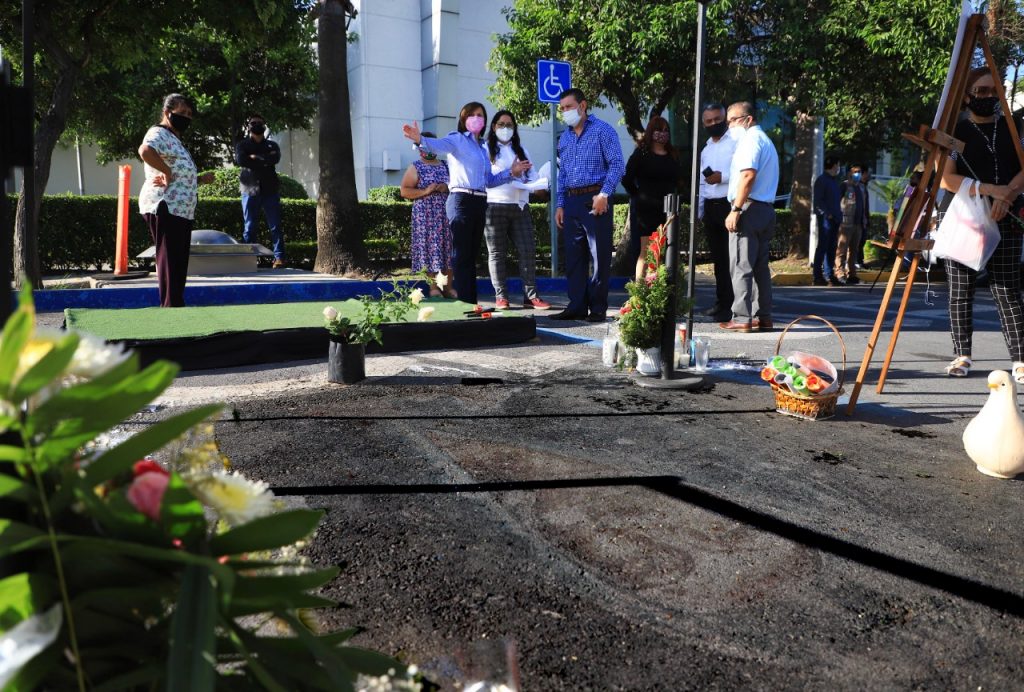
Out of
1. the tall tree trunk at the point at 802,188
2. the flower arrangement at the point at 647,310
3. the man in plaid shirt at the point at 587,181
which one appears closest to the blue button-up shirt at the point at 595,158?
the man in plaid shirt at the point at 587,181

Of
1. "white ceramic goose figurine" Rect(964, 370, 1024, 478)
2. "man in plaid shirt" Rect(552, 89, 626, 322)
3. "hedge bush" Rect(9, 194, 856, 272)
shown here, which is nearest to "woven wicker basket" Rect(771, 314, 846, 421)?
"white ceramic goose figurine" Rect(964, 370, 1024, 478)

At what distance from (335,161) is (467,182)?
4.53m

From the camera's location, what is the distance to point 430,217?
909cm

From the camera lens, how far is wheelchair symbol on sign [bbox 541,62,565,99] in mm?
10492

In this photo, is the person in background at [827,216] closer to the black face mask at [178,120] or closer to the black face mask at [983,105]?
the black face mask at [983,105]

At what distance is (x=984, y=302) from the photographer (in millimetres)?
11125

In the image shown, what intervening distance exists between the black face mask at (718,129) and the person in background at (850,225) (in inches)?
267

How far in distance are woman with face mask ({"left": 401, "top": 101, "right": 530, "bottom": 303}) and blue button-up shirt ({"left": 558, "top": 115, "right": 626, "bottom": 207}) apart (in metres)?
0.75

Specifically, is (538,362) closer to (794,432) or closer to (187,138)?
(794,432)

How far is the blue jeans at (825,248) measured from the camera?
13.9 m

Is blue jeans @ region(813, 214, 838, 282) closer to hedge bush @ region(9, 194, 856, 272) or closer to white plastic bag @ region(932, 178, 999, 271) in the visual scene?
hedge bush @ region(9, 194, 856, 272)

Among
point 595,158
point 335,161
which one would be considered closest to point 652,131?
point 595,158

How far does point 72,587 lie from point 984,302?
41.0 ft

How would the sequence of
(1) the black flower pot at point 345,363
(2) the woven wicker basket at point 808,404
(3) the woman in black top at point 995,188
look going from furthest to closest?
1. (1) the black flower pot at point 345,363
2. (3) the woman in black top at point 995,188
3. (2) the woven wicker basket at point 808,404
